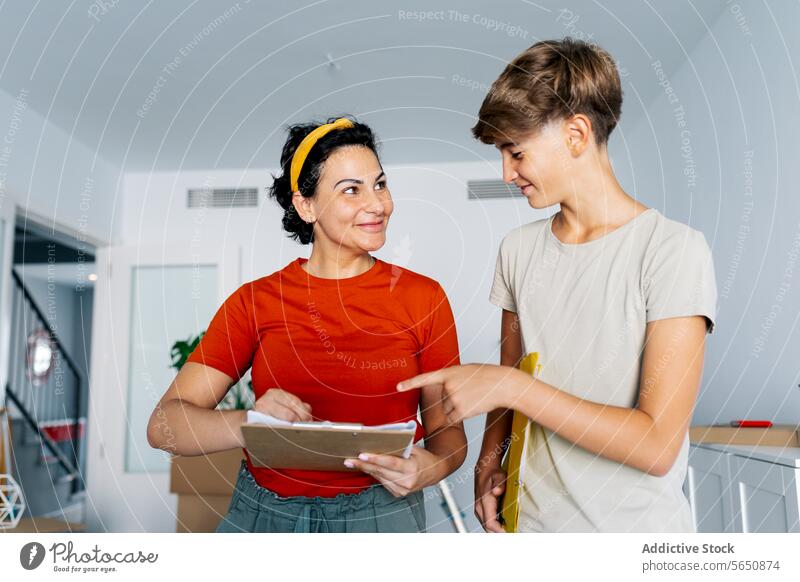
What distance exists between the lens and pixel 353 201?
1166 mm

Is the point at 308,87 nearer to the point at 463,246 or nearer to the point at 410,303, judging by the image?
the point at 463,246

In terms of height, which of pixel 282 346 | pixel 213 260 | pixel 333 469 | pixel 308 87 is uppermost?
pixel 308 87

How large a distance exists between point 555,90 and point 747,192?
134 centimetres

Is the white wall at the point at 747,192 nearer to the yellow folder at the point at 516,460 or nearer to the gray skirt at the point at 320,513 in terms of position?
the yellow folder at the point at 516,460

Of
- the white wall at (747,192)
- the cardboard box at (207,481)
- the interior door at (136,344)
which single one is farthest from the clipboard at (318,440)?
the interior door at (136,344)

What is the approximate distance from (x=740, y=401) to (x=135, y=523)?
3080 mm

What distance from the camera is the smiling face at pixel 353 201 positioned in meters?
1.16

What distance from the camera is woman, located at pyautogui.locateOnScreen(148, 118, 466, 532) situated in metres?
1.02

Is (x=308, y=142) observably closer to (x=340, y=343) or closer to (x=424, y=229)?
(x=340, y=343)

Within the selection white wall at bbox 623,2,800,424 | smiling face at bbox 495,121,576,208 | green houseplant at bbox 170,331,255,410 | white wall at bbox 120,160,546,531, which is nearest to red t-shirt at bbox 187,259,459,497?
smiling face at bbox 495,121,576,208

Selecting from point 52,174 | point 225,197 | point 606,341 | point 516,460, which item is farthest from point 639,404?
point 225,197

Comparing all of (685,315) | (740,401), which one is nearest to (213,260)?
(740,401)
